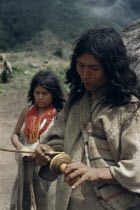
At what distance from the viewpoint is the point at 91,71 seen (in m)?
1.70

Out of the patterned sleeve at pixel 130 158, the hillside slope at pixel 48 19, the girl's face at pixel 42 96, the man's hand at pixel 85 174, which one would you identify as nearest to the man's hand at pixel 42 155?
the man's hand at pixel 85 174

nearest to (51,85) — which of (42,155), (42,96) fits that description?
(42,96)

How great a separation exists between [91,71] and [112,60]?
4.5 inches

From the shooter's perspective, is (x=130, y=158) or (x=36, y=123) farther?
(x=36, y=123)

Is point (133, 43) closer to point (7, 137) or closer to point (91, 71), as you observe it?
point (91, 71)

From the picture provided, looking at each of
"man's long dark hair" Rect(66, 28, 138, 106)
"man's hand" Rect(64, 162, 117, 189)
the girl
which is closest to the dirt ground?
the girl

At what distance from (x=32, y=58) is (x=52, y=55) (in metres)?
0.81

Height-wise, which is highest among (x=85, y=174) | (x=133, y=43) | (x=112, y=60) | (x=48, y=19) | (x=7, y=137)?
(x=48, y=19)

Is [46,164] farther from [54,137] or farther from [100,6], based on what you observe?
[100,6]

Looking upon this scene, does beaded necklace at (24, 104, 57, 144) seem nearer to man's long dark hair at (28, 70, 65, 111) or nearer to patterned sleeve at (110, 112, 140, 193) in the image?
man's long dark hair at (28, 70, 65, 111)

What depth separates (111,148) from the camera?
1673 millimetres

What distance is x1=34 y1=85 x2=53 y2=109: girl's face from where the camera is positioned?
3.03 m

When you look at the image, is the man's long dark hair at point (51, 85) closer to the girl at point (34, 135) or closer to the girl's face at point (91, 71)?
the girl at point (34, 135)

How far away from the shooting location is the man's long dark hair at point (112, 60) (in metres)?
1.67
